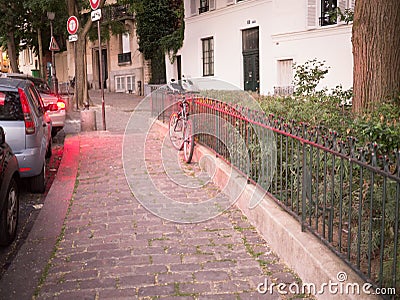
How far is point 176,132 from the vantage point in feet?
34.0

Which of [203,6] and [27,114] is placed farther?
[203,6]

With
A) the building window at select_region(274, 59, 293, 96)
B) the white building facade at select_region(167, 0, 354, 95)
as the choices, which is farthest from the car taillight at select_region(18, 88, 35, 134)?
the building window at select_region(274, 59, 293, 96)

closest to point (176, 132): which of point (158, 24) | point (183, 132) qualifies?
point (183, 132)

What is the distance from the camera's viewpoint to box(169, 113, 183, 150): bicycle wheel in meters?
10.0

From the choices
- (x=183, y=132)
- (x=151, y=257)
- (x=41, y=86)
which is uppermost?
(x=41, y=86)

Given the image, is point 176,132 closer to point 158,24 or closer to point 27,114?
point 27,114

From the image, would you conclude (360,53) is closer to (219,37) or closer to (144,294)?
(144,294)

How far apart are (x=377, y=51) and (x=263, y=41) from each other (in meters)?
14.9

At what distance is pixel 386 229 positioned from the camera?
12.7ft

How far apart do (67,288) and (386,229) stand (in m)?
2.67

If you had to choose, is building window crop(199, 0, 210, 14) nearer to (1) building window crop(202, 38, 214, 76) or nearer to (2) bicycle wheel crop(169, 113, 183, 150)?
(1) building window crop(202, 38, 214, 76)

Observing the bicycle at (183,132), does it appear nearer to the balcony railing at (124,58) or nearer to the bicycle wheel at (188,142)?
the bicycle wheel at (188,142)

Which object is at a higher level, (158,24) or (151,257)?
(158,24)

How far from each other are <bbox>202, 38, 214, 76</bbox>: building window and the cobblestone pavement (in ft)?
63.7
